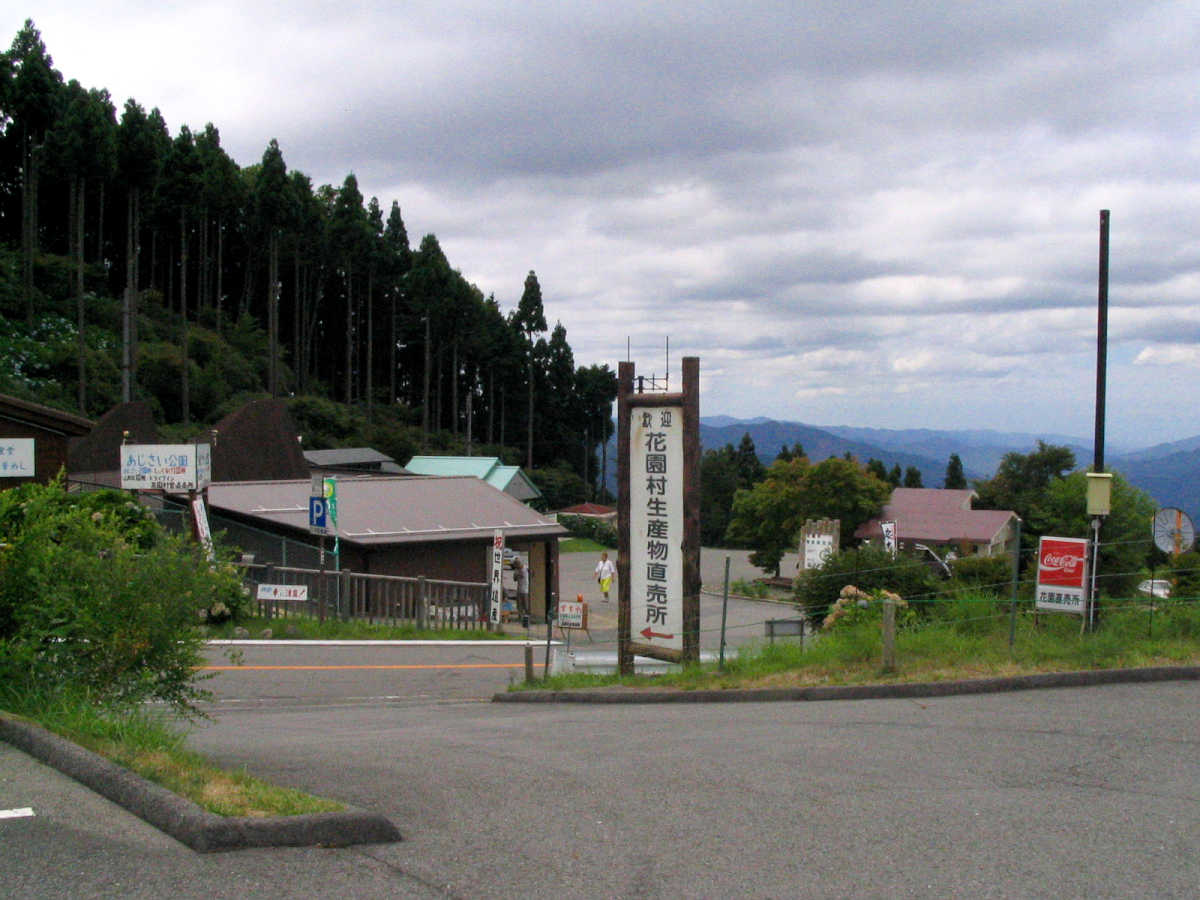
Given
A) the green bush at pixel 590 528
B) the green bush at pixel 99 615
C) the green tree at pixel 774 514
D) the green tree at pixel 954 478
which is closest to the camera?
the green bush at pixel 99 615

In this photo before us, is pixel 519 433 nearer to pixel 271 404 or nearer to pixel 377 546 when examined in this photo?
pixel 271 404

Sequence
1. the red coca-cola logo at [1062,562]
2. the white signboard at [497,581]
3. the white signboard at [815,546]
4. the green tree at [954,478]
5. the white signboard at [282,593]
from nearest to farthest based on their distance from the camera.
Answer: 1. the red coca-cola logo at [1062,562]
2. the white signboard at [282,593]
3. the white signboard at [497,581]
4. the white signboard at [815,546]
5. the green tree at [954,478]

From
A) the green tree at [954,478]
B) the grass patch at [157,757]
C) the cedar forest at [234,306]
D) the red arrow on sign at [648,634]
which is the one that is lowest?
the green tree at [954,478]

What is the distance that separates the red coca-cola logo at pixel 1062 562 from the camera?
1170cm

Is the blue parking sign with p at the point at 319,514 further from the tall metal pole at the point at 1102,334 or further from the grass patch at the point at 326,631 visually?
the tall metal pole at the point at 1102,334

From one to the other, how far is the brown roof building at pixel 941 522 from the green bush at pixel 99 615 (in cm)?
5792

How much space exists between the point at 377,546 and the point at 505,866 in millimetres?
23147

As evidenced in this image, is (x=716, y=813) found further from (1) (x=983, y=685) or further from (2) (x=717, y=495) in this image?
(2) (x=717, y=495)

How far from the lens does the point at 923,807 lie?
6195 mm

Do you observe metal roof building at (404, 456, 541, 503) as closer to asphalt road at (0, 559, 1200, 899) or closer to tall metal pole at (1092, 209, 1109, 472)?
tall metal pole at (1092, 209, 1109, 472)

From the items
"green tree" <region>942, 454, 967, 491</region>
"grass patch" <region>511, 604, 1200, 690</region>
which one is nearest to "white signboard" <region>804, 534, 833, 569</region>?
"grass patch" <region>511, 604, 1200, 690</region>

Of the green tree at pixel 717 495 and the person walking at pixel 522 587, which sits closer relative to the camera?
the person walking at pixel 522 587

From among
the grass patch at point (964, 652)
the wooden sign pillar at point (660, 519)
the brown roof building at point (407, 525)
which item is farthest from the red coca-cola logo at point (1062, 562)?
the brown roof building at point (407, 525)

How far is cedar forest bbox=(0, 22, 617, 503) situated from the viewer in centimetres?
5725
